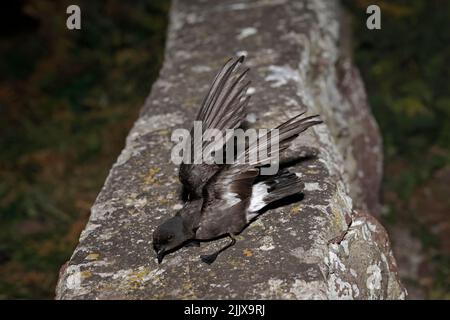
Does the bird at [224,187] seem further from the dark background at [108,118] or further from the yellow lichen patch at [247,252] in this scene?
the dark background at [108,118]

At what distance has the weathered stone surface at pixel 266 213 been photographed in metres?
2.83

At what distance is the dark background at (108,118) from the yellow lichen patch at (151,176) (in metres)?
1.79

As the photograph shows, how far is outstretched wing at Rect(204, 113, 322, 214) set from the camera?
299 centimetres

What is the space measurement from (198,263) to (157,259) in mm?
196

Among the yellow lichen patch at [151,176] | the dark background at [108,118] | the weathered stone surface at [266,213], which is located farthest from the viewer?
the dark background at [108,118]

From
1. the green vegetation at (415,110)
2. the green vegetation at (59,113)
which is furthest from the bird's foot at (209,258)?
the green vegetation at (415,110)

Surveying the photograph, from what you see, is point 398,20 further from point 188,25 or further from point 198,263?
point 198,263

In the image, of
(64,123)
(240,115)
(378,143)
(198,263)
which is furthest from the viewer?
(64,123)

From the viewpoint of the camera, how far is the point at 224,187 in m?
3.12

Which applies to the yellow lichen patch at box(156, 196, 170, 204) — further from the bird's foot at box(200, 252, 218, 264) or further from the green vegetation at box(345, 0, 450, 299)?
the green vegetation at box(345, 0, 450, 299)

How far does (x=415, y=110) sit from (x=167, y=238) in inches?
178

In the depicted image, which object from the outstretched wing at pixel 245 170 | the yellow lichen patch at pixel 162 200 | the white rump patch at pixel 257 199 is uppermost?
the outstretched wing at pixel 245 170
